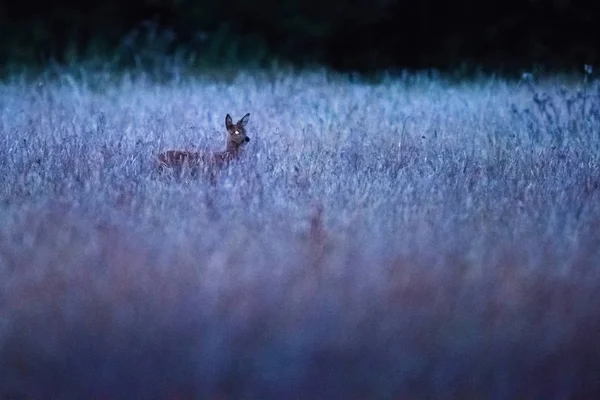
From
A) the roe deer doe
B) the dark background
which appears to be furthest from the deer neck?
the dark background

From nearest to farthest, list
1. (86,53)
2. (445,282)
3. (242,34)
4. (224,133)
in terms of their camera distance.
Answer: (445,282) < (224,133) < (86,53) < (242,34)

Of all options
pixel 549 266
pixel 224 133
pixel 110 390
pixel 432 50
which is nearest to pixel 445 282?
pixel 549 266

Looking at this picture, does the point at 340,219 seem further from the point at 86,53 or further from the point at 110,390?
the point at 86,53

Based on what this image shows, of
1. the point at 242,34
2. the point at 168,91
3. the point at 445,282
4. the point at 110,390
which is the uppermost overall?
the point at 242,34

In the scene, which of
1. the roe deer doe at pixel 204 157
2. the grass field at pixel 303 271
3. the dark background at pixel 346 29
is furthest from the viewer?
the dark background at pixel 346 29

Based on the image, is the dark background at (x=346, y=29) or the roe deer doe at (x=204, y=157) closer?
the roe deer doe at (x=204, y=157)

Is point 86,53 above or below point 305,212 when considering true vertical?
above

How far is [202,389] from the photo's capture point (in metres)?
2.48

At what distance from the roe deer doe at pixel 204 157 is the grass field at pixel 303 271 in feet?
0.31

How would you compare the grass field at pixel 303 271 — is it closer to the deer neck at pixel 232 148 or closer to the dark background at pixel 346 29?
the deer neck at pixel 232 148

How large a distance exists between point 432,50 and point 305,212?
8366 millimetres

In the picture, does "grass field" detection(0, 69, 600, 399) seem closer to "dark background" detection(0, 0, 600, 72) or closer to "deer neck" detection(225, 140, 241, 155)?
"deer neck" detection(225, 140, 241, 155)

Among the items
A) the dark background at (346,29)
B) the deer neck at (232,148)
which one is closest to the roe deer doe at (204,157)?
the deer neck at (232,148)

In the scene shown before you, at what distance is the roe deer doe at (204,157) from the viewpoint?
4.62 meters
